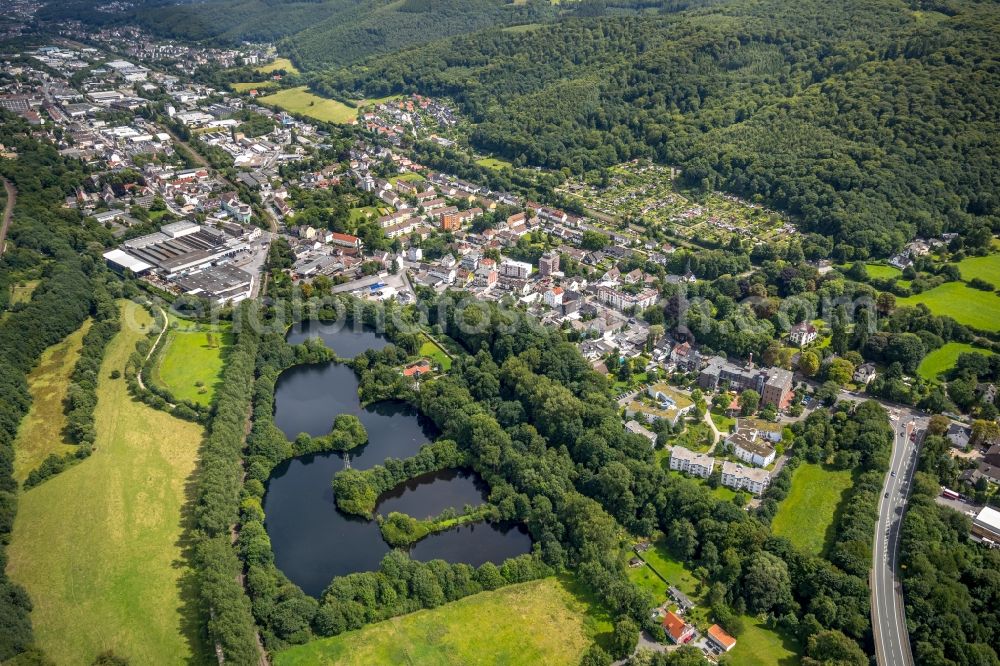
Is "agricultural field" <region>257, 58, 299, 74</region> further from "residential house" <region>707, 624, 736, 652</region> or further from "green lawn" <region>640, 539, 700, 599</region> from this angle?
"residential house" <region>707, 624, 736, 652</region>

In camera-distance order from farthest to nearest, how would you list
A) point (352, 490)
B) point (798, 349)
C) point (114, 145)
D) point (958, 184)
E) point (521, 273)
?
point (114, 145), point (958, 184), point (521, 273), point (798, 349), point (352, 490)

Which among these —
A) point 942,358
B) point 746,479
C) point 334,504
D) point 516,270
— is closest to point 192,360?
point 334,504

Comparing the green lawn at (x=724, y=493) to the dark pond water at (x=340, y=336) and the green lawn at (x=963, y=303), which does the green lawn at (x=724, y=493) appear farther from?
the green lawn at (x=963, y=303)

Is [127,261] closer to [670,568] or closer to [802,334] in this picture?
[670,568]

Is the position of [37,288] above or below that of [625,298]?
above

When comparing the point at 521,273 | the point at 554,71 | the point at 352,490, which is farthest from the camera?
the point at 554,71

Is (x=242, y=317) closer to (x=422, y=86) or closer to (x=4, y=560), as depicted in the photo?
(x=4, y=560)

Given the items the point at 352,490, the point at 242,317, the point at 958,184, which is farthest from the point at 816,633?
the point at 958,184
